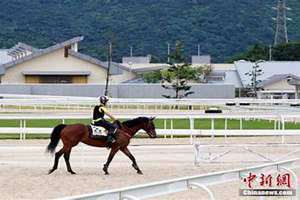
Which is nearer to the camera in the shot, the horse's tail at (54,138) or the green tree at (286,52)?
the horse's tail at (54,138)

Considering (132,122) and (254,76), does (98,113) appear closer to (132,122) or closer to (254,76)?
(132,122)

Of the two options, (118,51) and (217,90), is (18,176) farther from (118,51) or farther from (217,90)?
(118,51)

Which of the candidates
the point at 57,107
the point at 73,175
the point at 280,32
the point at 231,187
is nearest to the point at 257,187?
the point at 231,187

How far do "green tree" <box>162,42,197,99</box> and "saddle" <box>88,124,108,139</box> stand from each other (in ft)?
118

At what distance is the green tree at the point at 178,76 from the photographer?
5109cm

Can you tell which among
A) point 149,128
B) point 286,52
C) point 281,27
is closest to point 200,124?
point 149,128

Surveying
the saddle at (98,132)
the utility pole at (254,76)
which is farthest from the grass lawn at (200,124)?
the utility pole at (254,76)

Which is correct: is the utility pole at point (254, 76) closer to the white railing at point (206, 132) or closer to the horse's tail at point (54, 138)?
the white railing at point (206, 132)

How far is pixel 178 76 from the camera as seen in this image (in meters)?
53.6

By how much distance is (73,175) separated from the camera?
533 inches

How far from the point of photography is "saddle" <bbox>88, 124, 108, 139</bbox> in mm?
13695

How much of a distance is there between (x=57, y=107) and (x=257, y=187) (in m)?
30.7

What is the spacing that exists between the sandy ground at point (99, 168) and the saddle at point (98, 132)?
0.63 meters

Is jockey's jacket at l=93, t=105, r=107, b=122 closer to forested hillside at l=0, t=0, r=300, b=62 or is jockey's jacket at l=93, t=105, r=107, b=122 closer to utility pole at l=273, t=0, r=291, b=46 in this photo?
utility pole at l=273, t=0, r=291, b=46
